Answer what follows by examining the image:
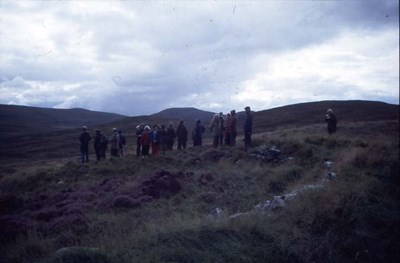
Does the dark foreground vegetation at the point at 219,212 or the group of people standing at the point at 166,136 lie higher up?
the group of people standing at the point at 166,136

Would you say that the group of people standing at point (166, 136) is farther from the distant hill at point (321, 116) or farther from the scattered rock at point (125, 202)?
the distant hill at point (321, 116)

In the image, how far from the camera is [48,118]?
97.2 meters

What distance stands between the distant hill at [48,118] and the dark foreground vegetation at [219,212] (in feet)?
198

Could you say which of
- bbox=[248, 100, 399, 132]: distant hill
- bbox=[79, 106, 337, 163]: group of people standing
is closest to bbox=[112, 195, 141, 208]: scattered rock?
bbox=[79, 106, 337, 163]: group of people standing

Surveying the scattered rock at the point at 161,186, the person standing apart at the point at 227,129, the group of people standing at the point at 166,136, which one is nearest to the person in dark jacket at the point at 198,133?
the group of people standing at the point at 166,136

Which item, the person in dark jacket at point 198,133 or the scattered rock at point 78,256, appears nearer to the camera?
the scattered rock at point 78,256

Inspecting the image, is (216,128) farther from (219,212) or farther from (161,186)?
(219,212)

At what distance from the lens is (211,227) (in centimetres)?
594

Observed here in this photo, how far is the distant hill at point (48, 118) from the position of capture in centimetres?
7306

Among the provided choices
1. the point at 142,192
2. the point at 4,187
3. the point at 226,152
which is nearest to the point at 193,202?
the point at 142,192

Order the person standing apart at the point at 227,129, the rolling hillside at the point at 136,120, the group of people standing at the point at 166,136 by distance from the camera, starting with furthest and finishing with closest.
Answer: the rolling hillside at the point at 136,120 < the person standing apart at the point at 227,129 < the group of people standing at the point at 166,136

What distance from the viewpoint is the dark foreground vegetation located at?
216 inches

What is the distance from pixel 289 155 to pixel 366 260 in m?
8.68

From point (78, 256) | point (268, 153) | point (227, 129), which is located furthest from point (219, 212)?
point (227, 129)
